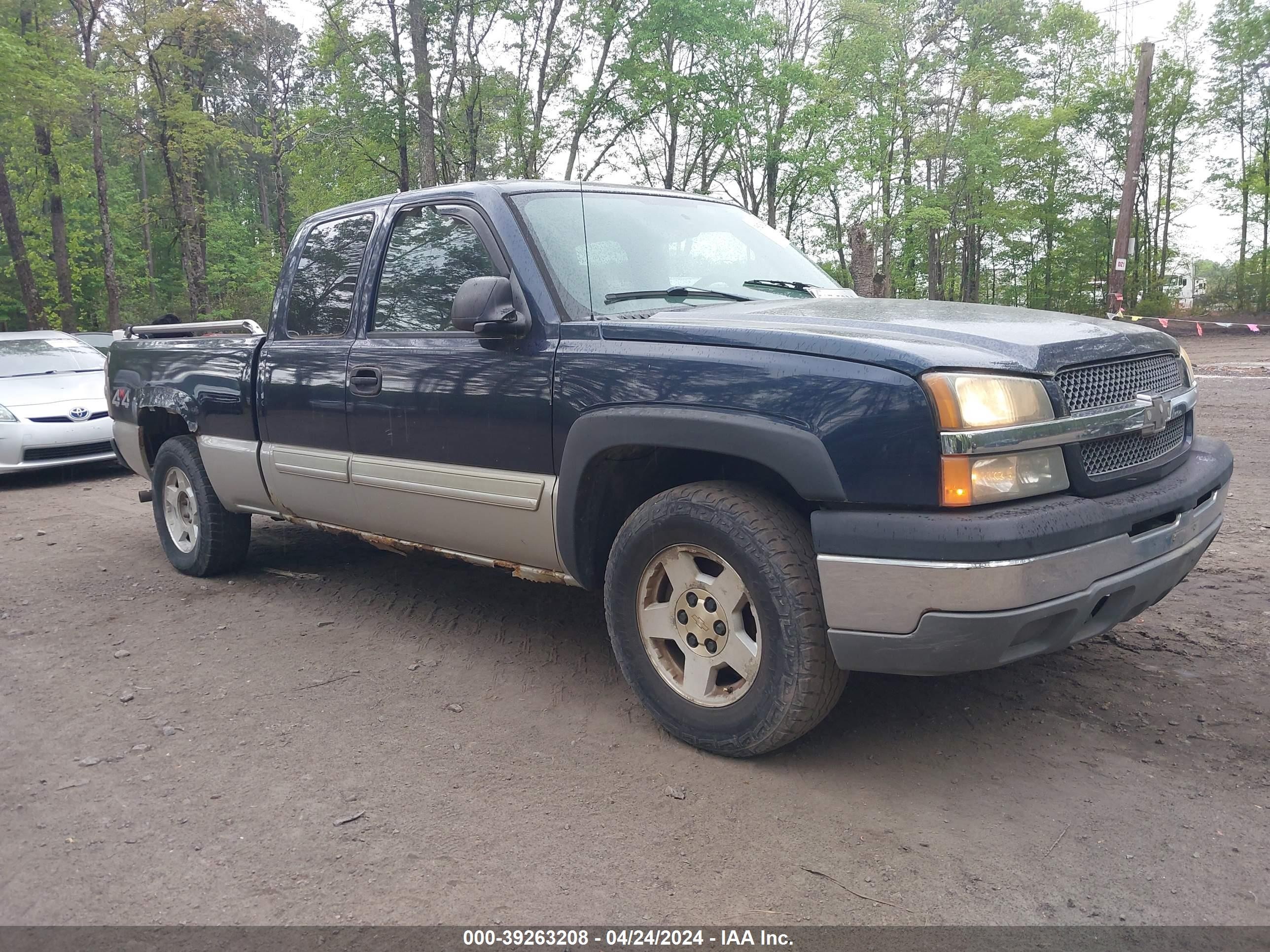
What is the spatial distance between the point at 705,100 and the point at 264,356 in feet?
73.2

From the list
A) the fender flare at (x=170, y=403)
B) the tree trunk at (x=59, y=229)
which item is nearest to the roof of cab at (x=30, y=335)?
the fender flare at (x=170, y=403)

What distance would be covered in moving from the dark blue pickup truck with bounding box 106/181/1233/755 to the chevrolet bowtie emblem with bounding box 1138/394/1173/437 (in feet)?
0.04

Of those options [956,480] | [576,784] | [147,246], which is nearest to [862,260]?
[956,480]

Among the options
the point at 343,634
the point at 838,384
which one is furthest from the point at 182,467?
the point at 838,384

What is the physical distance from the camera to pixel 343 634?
447cm

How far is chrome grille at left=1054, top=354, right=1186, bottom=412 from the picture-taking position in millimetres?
2707

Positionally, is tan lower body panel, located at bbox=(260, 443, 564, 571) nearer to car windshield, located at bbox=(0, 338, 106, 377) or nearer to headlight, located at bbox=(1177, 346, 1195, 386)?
headlight, located at bbox=(1177, 346, 1195, 386)

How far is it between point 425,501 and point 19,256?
23359 mm

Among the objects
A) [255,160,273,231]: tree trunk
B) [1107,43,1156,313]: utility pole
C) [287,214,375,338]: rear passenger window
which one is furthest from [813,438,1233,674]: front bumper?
[255,160,273,231]: tree trunk

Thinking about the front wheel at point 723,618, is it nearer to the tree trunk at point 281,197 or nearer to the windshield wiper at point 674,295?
the windshield wiper at point 674,295

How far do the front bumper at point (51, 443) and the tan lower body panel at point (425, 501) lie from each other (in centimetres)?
583

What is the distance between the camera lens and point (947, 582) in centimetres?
247

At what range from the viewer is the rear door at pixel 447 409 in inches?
136

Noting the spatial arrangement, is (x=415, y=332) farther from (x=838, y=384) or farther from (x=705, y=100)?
(x=705, y=100)
